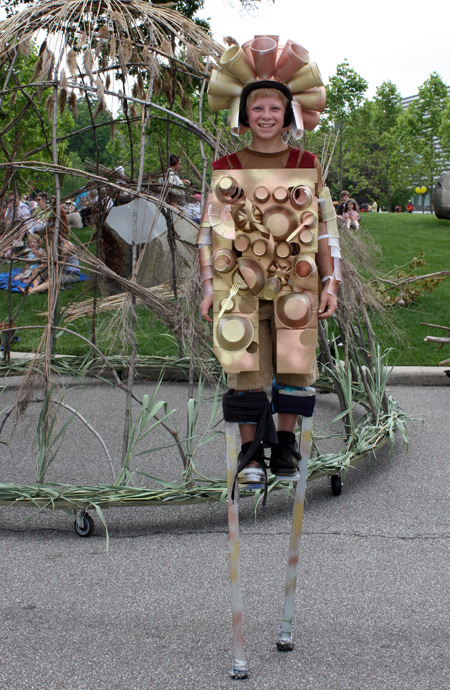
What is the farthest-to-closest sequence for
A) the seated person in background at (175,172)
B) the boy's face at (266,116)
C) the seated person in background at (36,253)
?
the seated person in background at (175,172) < the seated person in background at (36,253) < the boy's face at (266,116)

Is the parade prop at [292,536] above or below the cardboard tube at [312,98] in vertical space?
below

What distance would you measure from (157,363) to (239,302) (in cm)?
448

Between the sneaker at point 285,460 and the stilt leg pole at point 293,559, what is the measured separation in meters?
0.04

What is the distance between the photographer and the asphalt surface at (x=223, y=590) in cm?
240

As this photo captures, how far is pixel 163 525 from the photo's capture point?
367 cm

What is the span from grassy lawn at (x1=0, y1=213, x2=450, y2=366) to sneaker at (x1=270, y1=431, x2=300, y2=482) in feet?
4.37

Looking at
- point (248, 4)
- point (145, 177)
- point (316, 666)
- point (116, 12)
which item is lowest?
point (316, 666)

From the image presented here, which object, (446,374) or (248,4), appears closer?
(446,374)

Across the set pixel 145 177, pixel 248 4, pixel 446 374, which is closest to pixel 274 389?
pixel 145 177

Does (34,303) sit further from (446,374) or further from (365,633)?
(365,633)

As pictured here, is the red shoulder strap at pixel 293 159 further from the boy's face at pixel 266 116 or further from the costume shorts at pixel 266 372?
the costume shorts at pixel 266 372

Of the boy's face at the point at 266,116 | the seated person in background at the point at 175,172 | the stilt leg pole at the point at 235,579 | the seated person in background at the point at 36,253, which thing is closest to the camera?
the stilt leg pole at the point at 235,579

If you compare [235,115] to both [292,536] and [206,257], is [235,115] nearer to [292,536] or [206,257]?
[206,257]

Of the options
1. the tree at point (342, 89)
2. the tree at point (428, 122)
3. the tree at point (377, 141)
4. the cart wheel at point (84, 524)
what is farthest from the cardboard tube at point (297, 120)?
the tree at point (428, 122)
